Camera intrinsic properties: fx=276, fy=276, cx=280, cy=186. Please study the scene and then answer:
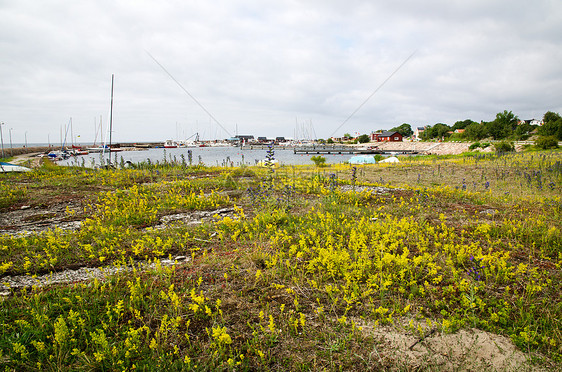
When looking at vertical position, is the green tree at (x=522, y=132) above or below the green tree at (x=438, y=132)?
below

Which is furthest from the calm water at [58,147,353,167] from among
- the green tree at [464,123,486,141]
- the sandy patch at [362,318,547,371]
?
the green tree at [464,123,486,141]

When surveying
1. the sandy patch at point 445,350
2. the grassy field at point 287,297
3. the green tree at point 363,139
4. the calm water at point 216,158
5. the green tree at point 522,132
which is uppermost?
the green tree at point 363,139

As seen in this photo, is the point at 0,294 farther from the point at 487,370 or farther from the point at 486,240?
the point at 486,240

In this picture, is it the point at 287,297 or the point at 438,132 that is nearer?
the point at 287,297

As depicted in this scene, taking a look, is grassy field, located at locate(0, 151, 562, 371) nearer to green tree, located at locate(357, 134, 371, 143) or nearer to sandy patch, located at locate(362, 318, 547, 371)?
sandy patch, located at locate(362, 318, 547, 371)

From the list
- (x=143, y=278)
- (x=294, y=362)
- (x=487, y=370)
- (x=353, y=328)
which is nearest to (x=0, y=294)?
(x=143, y=278)

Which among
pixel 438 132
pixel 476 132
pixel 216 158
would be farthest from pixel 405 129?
pixel 216 158

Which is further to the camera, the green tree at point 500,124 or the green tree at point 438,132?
the green tree at point 438,132

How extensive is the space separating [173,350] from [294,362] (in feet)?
3.82

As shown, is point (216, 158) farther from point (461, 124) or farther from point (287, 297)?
point (461, 124)

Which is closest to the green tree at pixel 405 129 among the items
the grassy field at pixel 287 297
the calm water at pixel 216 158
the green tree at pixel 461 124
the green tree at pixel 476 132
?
the green tree at pixel 461 124

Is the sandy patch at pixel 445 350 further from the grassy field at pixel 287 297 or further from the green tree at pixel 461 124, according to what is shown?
the green tree at pixel 461 124

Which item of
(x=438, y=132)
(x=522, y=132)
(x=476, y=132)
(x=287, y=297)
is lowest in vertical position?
(x=287, y=297)

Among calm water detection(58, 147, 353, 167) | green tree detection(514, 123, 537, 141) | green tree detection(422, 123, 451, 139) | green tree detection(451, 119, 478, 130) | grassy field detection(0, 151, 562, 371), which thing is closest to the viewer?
grassy field detection(0, 151, 562, 371)
